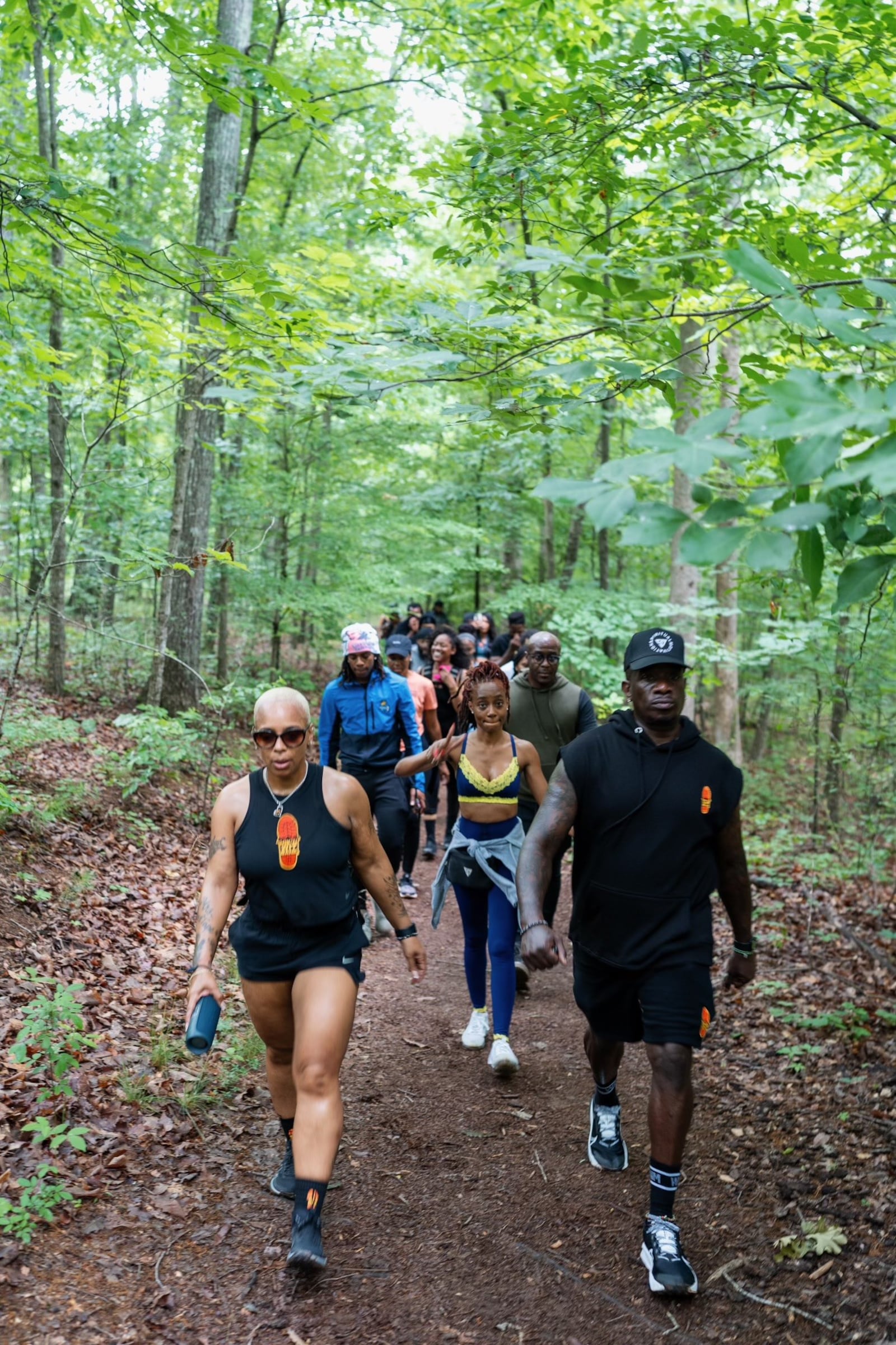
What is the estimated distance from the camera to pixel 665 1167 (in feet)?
11.7

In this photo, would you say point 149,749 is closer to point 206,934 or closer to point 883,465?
point 206,934

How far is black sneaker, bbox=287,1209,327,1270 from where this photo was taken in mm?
3432

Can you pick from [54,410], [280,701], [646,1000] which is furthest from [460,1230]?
[54,410]

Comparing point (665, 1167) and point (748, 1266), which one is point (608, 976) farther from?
point (748, 1266)

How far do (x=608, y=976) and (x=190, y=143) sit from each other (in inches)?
646

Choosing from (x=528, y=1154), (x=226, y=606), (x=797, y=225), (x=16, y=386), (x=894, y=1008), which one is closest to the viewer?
(x=528, y=1154)

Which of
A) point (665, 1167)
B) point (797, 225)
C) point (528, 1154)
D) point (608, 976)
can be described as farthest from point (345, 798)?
point (797, 225)

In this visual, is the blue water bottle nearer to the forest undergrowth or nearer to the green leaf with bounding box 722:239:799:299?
the forest undergrowth

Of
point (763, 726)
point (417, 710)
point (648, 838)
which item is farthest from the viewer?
point (763, 726)

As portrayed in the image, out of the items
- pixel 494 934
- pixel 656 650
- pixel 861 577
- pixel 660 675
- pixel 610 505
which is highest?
pixel 610 505

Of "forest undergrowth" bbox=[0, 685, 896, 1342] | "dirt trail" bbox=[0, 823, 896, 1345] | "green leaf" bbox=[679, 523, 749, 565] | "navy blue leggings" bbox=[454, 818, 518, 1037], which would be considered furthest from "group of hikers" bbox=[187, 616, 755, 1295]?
"green leaf" bbox=[679, 523, 749, 565]

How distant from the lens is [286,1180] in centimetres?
412

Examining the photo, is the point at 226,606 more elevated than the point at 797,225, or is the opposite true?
the point at 797,225

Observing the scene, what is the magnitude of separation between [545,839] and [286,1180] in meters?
1.91
